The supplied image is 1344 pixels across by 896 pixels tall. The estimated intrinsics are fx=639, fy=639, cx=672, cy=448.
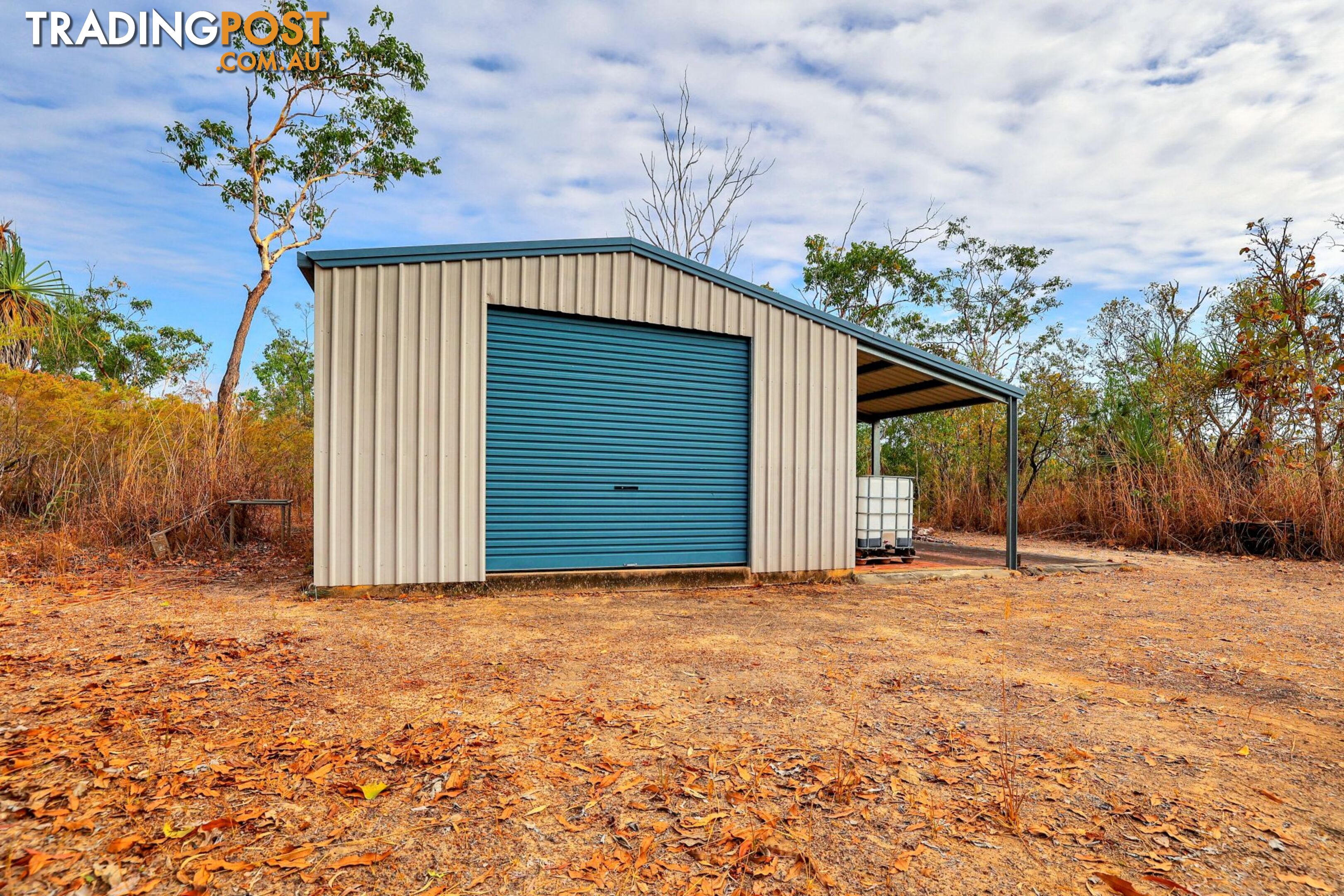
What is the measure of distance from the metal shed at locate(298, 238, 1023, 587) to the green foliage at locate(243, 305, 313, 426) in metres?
15.5

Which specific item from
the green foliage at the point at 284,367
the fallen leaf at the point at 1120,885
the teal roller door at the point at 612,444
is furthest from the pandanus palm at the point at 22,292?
the fallen leaf at the point at 1120,885

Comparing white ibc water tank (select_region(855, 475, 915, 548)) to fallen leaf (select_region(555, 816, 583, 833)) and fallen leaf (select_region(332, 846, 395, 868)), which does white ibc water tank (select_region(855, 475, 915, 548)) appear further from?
fallen leaf (select_region(332, 846, 395, 868))

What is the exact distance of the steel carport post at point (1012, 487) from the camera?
8.55 m

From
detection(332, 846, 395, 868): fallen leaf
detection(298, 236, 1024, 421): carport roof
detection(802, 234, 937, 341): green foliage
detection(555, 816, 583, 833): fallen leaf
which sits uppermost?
detection(802, 234, 937, 341): green foliage

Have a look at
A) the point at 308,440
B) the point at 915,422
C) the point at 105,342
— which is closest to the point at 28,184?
the point at 308,440

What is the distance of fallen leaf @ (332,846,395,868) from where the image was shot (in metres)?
1.86

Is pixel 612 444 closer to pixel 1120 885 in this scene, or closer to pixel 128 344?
pixel 1120 885

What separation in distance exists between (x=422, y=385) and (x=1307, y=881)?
6.21 metres

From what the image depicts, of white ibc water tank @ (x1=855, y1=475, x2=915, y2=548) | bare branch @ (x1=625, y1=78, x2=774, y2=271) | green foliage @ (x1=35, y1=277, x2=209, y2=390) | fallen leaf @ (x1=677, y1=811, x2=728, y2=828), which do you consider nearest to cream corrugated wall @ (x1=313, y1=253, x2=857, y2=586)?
white ibc water tank @ (x1=855, y1=475, x2=915, y2=548)

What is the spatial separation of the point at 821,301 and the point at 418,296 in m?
15.5

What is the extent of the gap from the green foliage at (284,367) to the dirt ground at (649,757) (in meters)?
16.3

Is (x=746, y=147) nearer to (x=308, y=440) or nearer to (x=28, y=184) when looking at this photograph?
(x=308, y=440)

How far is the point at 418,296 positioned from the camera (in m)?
6.02

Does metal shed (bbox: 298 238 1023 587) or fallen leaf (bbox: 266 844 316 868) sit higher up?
metal shed (bbox: 298 238 1023 587)
